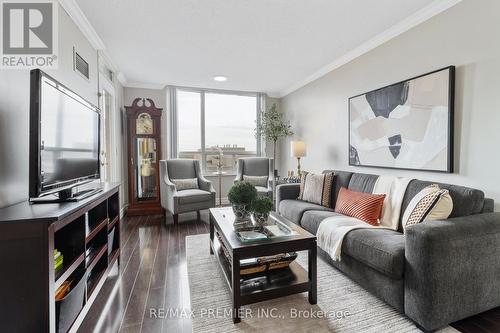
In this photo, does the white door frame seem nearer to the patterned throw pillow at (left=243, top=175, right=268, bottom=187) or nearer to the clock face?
the clock face

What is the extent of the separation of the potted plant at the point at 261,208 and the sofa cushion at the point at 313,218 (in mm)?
671

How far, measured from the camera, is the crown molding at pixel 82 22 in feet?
6.98

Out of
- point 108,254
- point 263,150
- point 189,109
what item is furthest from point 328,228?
point 189,109

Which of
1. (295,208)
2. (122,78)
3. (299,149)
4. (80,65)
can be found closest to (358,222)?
(295,208)

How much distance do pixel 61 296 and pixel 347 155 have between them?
3279 millimetres

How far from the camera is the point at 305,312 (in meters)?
1.67

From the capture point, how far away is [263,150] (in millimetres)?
5543

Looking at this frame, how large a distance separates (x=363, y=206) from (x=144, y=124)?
375 cm

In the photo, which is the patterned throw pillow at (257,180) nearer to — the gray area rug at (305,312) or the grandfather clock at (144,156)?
the grandfather clock at (144,156)

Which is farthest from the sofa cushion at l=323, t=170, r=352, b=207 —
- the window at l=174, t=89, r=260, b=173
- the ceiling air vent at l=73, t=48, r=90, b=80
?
the ceiling air vent at l=73, t=48, r=90, b=80

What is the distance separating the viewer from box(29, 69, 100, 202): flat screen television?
48.4 inches

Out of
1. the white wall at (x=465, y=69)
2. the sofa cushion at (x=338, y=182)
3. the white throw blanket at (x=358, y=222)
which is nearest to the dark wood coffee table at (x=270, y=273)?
the white throw blanket at (x=358, y=222)

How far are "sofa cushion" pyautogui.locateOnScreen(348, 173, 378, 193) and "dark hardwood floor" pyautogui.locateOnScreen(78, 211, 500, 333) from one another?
1.32 meters

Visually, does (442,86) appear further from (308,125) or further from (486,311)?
(308,125)
